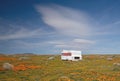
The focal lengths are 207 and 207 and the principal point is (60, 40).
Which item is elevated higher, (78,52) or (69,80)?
(78,52)

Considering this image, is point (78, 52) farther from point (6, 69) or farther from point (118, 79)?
point (118, 79)

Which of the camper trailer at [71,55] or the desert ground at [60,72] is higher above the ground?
the camper trailer at [71,55]

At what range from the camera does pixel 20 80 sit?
3512 cm

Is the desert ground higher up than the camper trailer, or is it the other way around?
the camper trailer

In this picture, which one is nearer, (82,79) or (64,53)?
(82,79)

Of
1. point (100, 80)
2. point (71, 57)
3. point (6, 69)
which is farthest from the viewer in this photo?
point (71, 57)

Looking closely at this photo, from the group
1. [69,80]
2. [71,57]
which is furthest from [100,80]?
[71,57]

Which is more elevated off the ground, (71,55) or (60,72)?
(71,55)

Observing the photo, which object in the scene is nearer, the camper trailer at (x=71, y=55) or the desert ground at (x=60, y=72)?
the desert ground at (x=60, y=72)

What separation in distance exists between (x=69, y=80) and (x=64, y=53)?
6819 centimetres

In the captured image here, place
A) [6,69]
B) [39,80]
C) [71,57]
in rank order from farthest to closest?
[71,57], [6,69], [39,80]

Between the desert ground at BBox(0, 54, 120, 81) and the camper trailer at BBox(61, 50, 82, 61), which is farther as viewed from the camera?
the camper trailer at BBox(61, 50, 82, 61)

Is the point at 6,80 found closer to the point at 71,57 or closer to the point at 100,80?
the point at 100,80

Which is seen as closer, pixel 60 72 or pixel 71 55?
pixel 60 72
